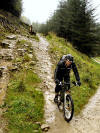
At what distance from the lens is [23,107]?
17.8ft

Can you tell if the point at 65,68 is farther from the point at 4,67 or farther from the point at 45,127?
the point at 4,67

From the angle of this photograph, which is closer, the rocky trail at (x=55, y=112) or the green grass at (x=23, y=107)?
the green grass at (x=23, y=107)

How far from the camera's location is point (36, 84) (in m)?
8.03

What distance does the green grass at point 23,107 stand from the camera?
459 cm

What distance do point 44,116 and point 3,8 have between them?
84.7 feet

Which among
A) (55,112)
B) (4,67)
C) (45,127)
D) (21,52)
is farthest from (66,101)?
(21,52)

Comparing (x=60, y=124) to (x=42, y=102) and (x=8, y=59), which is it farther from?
(x=8, y=59)

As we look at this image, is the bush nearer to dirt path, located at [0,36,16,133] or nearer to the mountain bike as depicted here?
dirt path, located at [0,36,16,133]

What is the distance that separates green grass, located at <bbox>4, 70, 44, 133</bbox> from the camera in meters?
4.59

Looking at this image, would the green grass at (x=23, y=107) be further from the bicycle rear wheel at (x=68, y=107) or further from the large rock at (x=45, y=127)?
the bicycle rear wheel at (x=68, y=107)

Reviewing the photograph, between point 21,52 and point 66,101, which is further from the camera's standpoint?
point 21,52

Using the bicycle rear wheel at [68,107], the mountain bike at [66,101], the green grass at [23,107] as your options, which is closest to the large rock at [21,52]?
the green grass at [23,107]

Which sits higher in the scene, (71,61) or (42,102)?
(71,61)

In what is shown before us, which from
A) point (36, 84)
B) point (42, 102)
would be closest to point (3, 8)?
point (36, 84)
